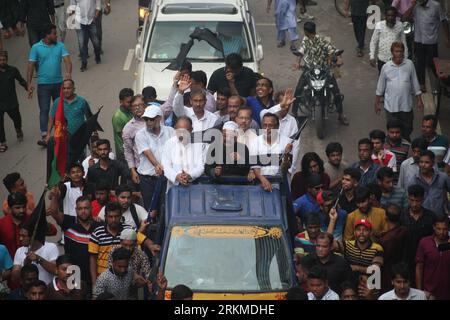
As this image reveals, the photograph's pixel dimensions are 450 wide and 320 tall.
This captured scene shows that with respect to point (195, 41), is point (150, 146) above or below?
above

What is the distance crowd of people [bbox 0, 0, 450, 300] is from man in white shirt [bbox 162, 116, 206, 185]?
0.06ft

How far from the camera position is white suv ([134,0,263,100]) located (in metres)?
17.5

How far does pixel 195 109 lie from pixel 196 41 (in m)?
3.82

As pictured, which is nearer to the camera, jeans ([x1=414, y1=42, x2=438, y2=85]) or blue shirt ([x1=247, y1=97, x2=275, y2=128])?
blue shirt ([x1=247, y1=97, x2=275, y2=128])

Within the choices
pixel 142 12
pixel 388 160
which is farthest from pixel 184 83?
pixel 142 12

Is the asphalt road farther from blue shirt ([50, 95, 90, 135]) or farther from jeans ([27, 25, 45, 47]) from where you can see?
blue shirt ([50, 95, 90, 135])

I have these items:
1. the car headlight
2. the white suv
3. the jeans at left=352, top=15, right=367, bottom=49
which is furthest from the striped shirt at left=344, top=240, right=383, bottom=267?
the car headlight

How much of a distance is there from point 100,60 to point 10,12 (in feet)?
5.87

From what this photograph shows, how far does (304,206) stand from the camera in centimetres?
1262

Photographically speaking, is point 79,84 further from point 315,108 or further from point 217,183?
point 217,183

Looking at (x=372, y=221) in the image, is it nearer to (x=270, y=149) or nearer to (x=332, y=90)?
(x=270, y=149)

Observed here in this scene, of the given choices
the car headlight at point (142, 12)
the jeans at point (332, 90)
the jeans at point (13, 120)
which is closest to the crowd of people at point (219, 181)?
the jeans at point (13, 120)

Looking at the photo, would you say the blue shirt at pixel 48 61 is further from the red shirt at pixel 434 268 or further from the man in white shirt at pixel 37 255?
the red shirt at pixel 434 268
